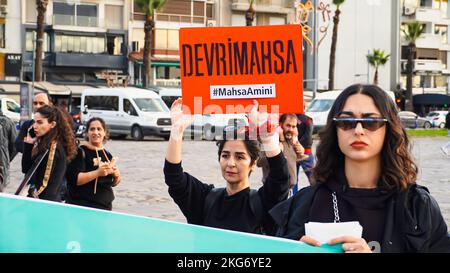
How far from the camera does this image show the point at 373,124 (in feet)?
9.23

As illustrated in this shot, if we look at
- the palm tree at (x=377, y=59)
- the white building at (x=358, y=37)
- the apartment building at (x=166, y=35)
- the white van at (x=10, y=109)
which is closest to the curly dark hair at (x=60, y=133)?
the white van at (x=10, y=109)

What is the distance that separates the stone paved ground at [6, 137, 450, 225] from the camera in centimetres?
1014

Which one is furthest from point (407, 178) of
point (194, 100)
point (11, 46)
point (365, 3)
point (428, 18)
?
point (428, 18)

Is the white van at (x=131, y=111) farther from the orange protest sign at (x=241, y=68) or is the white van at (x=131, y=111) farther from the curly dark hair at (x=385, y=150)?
the curly dark hair at (x=385, y=150)

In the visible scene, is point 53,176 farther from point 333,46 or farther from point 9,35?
point 333,46

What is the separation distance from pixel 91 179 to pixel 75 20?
148 feet

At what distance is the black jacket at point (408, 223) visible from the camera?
8.69ft

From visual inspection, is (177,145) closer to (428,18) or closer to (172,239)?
(172,239)

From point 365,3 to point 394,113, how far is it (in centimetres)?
5688

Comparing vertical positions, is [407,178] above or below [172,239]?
above

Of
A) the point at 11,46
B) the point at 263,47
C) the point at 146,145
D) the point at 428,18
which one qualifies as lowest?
the point at 146,145

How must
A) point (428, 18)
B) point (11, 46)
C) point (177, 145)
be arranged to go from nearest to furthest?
1. point (177, 145)
2. point (11, 46)
3. point (428, 18)

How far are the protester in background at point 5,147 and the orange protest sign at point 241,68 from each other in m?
2.82

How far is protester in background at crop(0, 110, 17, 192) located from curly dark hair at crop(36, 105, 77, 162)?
741 mm
